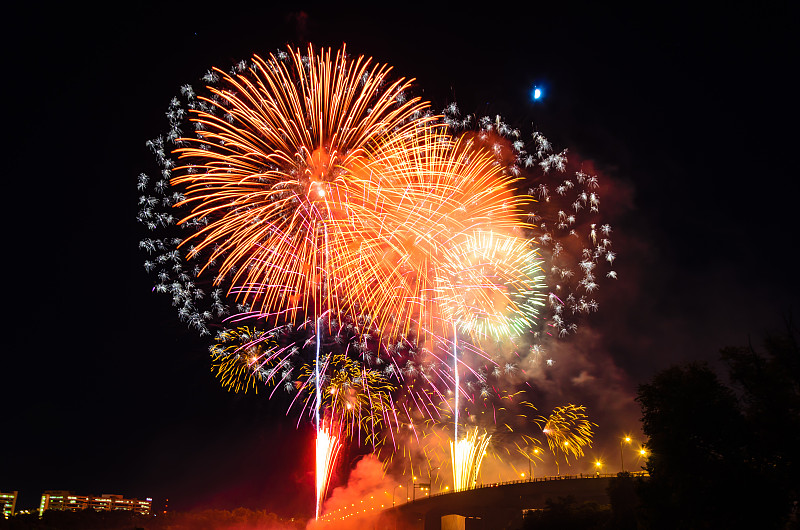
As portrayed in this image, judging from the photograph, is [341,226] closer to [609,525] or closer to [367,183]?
[367,183]

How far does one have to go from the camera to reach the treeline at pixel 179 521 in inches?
3029

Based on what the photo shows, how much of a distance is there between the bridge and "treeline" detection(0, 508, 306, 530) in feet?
76.3

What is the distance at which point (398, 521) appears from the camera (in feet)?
210
